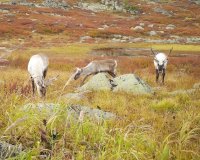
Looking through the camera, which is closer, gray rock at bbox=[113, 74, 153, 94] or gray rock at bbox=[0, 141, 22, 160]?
gray rock at bbox=[0, 141, 22, 160]

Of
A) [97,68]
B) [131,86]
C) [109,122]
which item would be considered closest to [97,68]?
[97,68]

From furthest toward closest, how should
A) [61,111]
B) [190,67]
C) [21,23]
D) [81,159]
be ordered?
1. [21,23]
2. [190,67]
3. [61,111]
4. [81,159]

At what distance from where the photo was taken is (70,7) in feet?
359

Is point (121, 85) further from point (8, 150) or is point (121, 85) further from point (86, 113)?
point (8, 150)

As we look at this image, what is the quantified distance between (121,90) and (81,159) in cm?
1064

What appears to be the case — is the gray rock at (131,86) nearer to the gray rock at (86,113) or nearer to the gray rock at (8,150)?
the gray rock at (86,113)

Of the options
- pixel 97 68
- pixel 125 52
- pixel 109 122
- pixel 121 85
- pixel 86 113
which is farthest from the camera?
pixel 125 52

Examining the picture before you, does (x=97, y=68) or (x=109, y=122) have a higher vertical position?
(x=109, y=122)

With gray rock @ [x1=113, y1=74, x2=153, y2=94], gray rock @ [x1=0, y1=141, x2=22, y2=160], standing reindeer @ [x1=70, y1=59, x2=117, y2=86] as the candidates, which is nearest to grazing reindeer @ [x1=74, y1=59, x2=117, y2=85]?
standing reindeer @ [x1=70, y1=59, x2=117, y2=86]

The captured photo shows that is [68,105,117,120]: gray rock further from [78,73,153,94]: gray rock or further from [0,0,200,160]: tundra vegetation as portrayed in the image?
[78,73,153,94]: gray rock

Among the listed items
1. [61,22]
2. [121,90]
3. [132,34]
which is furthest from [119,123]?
[61,22]

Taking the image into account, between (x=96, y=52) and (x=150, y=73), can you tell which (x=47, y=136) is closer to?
(x=150, y=73)

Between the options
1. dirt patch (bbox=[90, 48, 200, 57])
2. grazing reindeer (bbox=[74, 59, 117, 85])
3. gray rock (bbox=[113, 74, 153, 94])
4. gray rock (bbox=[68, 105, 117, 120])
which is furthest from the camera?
dirt patch (bbox=[90, 48, 200, 57])

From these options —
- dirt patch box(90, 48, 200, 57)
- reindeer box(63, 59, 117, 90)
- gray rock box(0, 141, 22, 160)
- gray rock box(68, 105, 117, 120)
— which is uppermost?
gray rock box(0, 141, 22, 160)
